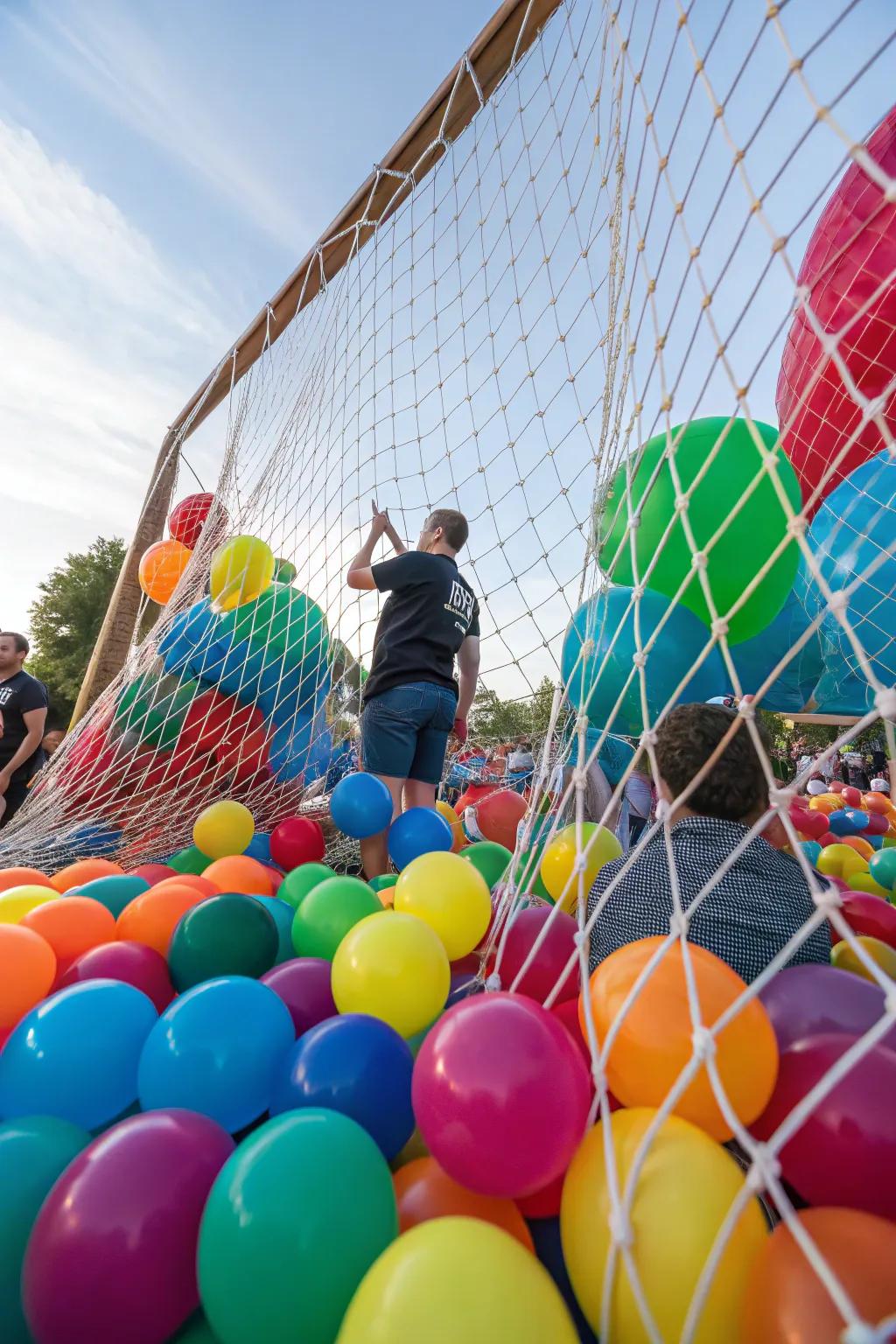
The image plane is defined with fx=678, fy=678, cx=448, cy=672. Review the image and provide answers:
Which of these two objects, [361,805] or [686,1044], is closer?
[686,1044]

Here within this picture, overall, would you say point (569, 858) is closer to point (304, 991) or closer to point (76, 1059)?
point (304, 991)

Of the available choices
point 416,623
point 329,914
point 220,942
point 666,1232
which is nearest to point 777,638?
point 416,623

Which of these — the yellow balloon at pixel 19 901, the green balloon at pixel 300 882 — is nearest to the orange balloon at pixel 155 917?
the yellow balloon at pixel 19 901

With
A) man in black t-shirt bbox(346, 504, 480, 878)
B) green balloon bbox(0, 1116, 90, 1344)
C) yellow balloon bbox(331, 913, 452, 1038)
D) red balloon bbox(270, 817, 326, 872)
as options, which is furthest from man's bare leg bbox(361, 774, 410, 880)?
green balloon bbox(0, 1116, 90, 1344)

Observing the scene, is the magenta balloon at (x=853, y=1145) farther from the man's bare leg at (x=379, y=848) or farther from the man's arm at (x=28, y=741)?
the man's arm at (x=28, y=741)

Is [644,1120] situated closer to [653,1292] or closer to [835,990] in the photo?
[653,1292]

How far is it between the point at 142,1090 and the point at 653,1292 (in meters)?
0.67

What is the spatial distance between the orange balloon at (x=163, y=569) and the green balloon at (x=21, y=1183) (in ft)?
8.59

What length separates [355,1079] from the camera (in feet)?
2.68

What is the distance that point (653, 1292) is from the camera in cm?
56

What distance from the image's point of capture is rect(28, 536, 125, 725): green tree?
14.8 meters

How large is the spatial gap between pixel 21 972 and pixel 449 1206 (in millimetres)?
806

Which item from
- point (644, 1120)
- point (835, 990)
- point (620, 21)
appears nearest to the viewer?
point (644, 1120)

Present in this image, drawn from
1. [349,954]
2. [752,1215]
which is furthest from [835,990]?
[349,954]
